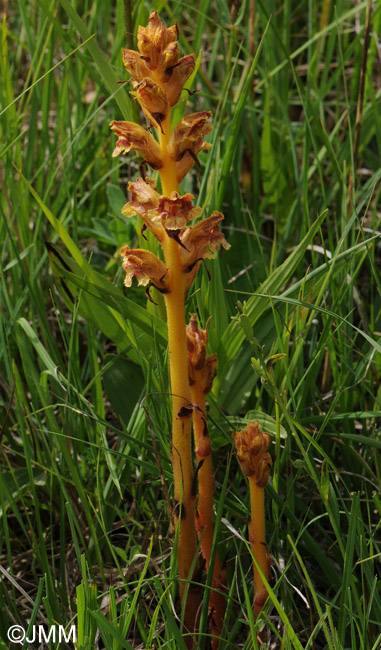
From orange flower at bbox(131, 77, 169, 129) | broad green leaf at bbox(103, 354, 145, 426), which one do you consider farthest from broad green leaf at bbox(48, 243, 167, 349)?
orange flower at bbox(131, 77, 169, 129)

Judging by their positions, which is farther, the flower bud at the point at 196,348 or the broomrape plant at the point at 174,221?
the flower bud at the point at 196,348

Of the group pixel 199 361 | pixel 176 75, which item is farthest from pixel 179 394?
pixel 176 75

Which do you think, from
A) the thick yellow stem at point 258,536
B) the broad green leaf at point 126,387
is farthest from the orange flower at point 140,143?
the broad green leaf at point 126,387

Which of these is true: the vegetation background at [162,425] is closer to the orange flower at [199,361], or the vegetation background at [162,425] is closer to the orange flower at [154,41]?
the orange flower at [199,361]

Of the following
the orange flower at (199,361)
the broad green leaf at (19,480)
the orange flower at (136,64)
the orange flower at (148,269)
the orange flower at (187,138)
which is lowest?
the broad green leaf at (19,480)

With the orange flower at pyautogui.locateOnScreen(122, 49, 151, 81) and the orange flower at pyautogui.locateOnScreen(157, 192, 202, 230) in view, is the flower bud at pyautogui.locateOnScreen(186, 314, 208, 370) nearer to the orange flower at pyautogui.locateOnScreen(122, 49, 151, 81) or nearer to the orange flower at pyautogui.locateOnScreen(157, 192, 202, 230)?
the orange flower at pyautogui.locateOnScreen(157, 192, 202, 230)

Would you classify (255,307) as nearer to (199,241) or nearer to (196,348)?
(196,348)
